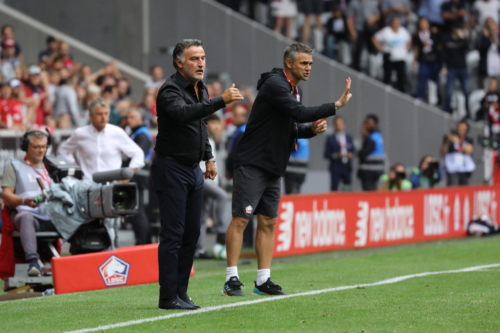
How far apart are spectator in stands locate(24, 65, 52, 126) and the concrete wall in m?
5.30

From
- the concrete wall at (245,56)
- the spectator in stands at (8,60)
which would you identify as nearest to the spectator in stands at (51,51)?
the spectator in stands at (8,60)

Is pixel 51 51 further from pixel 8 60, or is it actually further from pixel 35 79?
pixel 35 79

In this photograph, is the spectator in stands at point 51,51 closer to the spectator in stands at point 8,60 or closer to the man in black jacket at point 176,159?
→ the spectator in stands at point 8,60

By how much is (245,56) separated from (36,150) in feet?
39.2

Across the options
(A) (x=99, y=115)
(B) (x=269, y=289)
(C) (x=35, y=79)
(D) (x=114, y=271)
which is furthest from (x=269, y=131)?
(C) (x=35, y=79)

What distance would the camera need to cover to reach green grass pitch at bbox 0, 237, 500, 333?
23.0 ft

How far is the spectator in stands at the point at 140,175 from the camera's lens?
13.8 meters

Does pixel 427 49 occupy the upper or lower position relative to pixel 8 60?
upper

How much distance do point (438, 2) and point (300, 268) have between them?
44.3 ft

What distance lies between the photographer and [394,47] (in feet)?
75.5

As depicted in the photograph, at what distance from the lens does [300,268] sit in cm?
1213

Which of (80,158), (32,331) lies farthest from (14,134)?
(32,331)

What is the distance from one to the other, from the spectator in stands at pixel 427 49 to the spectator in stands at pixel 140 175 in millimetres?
10315

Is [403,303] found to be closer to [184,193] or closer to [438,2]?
[184,193]
